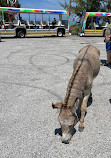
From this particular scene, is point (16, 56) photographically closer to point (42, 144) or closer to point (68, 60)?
point (68, 60)

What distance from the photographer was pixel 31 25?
18625mm

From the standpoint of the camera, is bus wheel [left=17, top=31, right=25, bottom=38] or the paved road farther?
bus wheel [left=17, top=31, right=25, bottom=38]

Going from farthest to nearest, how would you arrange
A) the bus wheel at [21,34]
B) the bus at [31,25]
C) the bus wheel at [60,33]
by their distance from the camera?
the bus wheel at [60,33], the bus wheel at [21,34], the bus at [31,25]

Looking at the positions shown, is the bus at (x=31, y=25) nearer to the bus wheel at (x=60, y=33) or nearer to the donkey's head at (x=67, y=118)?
the bus wheel at (x=60, y=33)

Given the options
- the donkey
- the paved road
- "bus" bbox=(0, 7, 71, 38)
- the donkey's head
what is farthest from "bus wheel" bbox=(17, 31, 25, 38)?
the donkey's head

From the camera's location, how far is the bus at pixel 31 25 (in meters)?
17.1

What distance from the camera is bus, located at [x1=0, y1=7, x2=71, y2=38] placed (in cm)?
1711

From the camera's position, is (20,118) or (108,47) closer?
(20,118)

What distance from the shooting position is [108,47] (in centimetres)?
789

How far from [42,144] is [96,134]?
1.29m

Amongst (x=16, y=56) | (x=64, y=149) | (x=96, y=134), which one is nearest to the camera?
(x=64, y=149)

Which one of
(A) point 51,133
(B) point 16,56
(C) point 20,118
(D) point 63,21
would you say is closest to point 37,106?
(C) point 20,118

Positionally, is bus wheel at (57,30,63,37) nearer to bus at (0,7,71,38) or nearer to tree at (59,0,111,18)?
bus at (0,7,71,38)

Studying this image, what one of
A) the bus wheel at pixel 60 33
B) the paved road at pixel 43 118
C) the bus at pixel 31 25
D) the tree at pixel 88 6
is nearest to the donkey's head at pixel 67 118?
the paved road at pixel 43 118
